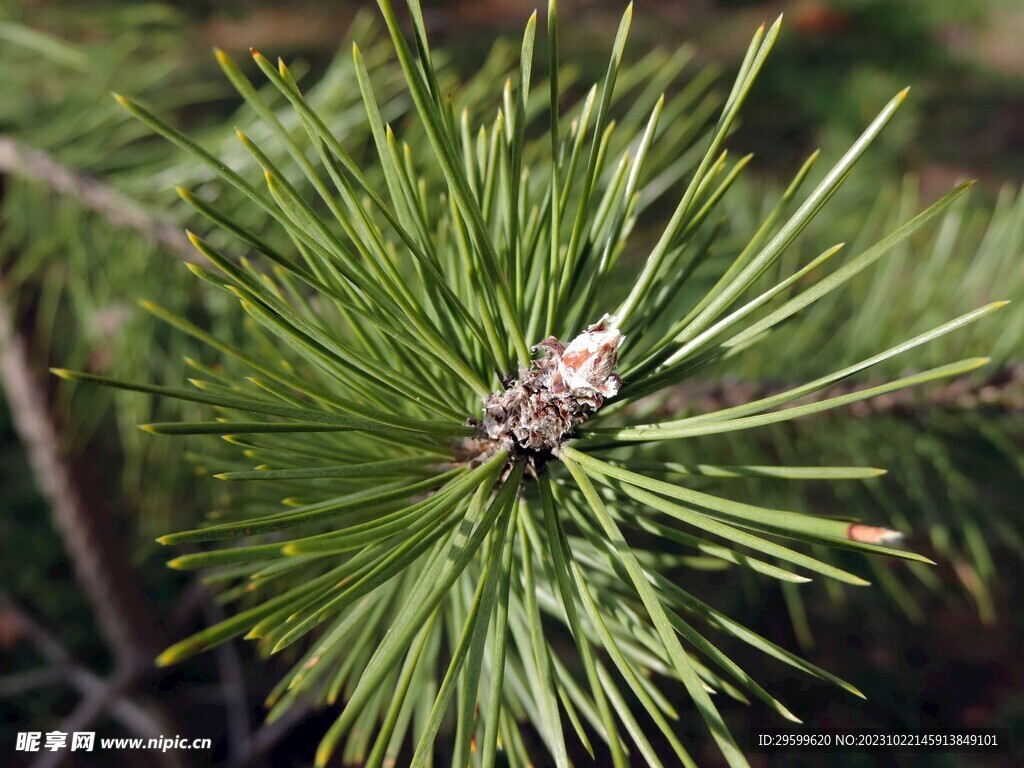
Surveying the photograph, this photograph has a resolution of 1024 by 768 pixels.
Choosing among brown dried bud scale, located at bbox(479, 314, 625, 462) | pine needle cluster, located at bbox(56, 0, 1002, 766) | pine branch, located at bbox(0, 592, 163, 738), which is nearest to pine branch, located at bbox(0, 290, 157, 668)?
pine branch, located at bbox(0, 592, 163, 738)

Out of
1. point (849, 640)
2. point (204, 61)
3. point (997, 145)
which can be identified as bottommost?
point (849, 640)

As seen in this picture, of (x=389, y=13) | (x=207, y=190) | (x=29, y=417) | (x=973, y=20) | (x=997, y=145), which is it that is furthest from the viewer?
(x=997, y=145)

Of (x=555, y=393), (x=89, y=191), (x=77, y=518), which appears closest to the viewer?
(x=555, y=393)

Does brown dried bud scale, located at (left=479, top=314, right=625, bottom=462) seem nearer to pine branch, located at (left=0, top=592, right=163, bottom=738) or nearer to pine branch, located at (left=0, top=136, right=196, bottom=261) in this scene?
pine branch, located at (left=0, top=136, right=196, bottom=261)

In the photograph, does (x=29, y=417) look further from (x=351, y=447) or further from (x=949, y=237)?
(x=949, y=237)

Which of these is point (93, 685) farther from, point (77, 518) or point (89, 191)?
point (89, 191)

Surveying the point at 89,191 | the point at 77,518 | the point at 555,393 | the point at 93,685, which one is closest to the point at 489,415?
the point at 555,393

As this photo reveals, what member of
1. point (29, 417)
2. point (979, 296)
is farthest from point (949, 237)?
point (29, 417)

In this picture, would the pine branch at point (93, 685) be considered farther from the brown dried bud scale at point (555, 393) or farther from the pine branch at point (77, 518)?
the brown dried bud scale at point (555, 393)
